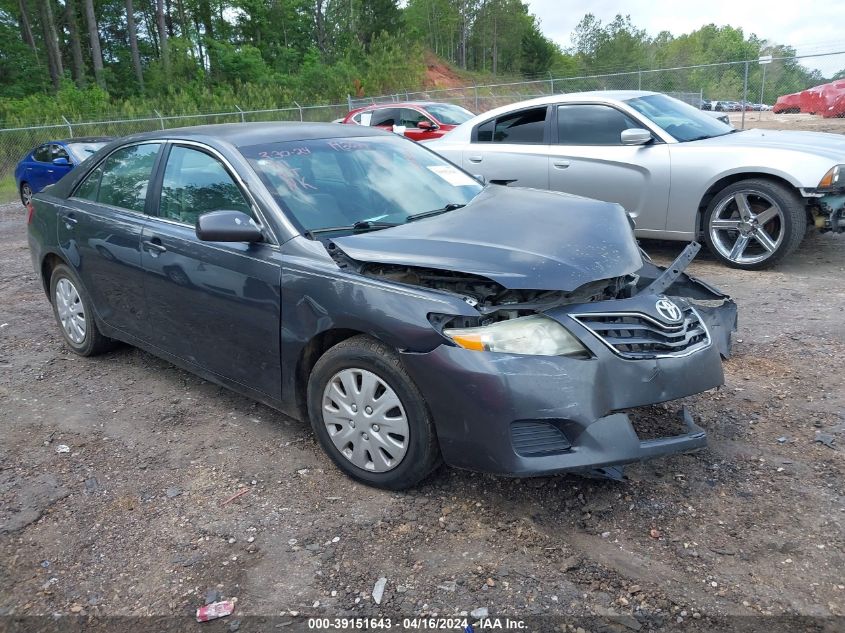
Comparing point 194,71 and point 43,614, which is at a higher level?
point 194,71

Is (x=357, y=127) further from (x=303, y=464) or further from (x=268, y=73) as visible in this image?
(x=268, y=73)

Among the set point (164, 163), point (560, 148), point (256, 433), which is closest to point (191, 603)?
point (256, 433)

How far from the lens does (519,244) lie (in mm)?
3031

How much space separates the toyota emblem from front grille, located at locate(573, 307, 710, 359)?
0.04 metres

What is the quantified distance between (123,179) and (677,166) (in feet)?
15.8

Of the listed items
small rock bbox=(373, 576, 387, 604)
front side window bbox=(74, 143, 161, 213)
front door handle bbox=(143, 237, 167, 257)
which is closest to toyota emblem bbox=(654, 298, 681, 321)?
small rock bbox=(373, 576, 387, 604)

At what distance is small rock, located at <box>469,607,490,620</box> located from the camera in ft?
7.77

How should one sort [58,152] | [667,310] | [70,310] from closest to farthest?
[667,310] < [70,310] < [58,152]

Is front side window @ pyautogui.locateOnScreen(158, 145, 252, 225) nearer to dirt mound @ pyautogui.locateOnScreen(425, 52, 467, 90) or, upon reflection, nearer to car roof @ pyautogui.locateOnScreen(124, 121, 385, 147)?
car roof @ pyautogui.locateOnScreen(124, 121, 385, 147)

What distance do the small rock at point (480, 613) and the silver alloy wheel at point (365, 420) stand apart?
755 mm

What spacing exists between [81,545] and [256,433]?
110 centimetres

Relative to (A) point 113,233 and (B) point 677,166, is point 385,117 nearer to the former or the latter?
(B) point 677,166

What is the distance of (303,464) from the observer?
3.46m

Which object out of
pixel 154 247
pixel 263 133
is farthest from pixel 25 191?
pixel 263 133
